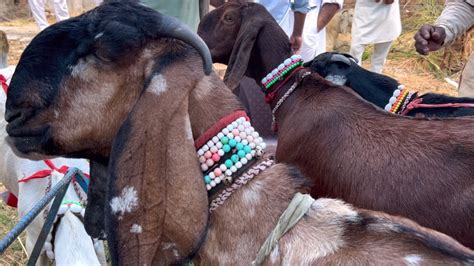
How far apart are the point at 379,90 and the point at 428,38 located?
602 mm

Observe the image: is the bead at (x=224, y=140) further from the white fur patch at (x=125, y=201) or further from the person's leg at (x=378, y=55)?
the person's leg at (x=378, y=55)

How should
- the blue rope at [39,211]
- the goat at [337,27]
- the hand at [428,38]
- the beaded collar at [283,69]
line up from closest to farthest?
the blue rope at [39,211] < the beaded collar at [283,69] < the hand at [428,38] < the goat at [337,27]

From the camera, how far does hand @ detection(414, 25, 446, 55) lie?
3.71 meters

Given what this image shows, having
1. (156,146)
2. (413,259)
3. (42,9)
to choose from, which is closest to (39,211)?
(156,146)

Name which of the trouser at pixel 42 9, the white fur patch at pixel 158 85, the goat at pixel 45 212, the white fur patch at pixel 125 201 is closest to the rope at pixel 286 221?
the white fur patch at pixel 125 201

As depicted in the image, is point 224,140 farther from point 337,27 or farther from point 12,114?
point 337,27

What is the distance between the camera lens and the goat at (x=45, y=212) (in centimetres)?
261

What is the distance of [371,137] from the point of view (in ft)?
8.99

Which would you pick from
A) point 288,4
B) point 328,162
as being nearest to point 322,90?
point 328,162

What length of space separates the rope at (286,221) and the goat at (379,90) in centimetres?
166

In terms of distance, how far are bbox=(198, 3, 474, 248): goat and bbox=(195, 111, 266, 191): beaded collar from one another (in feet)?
3.31

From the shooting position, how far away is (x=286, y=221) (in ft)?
5.67

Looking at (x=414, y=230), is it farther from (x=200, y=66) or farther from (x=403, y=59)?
(x=403, y=59)

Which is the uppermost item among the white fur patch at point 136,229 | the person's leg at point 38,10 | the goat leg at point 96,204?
the white fur patch at point 136,229
